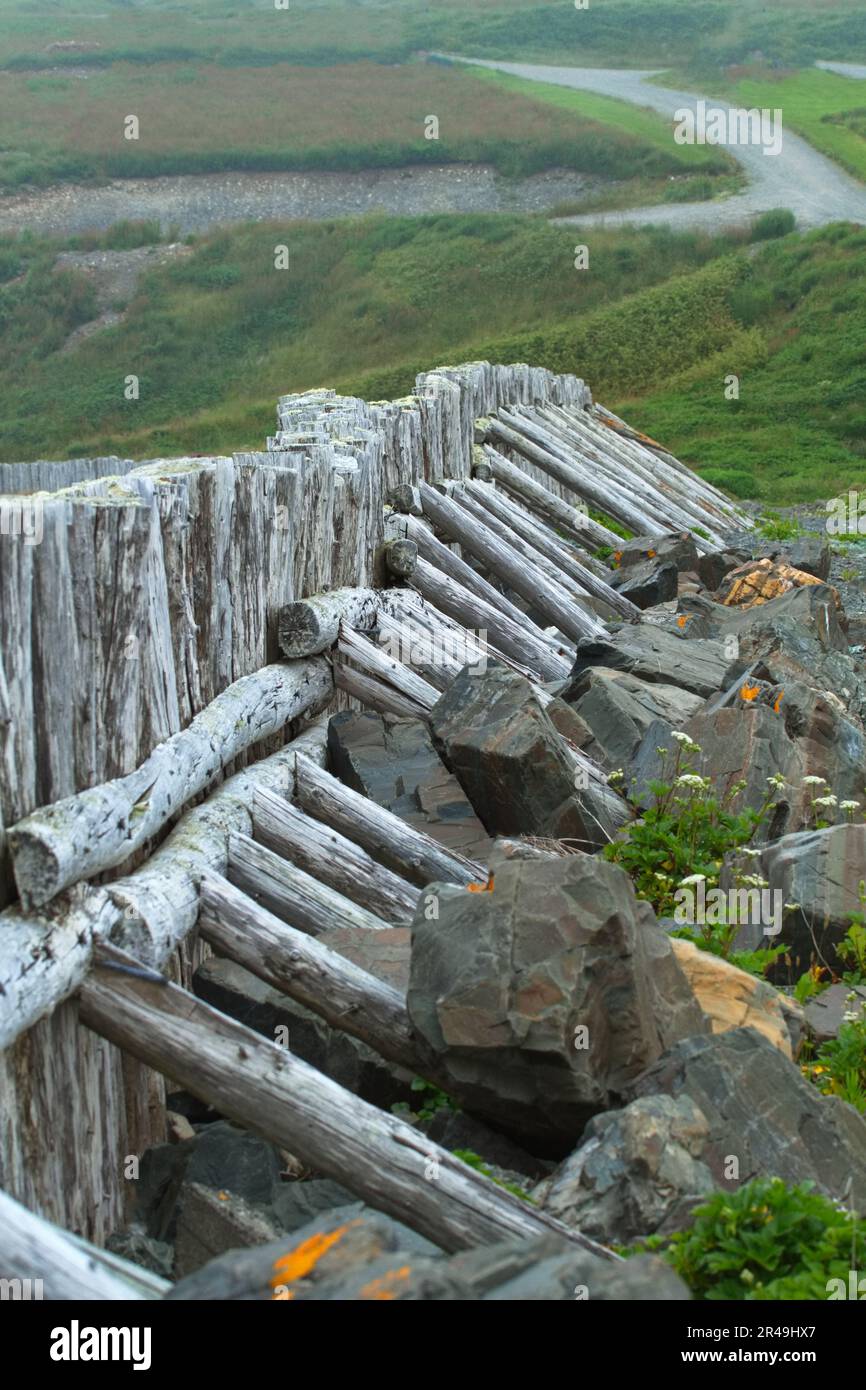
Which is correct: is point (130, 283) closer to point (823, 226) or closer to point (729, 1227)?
point (823, 226)

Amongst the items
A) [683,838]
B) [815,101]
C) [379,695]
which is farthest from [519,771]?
[815,101]

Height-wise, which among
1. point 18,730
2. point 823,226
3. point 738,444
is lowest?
point 738,444

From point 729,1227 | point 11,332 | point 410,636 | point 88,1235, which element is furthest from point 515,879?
point 11,332

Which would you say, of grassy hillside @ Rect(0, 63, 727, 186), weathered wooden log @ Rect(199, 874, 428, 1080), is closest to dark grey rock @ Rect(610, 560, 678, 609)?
weathered wooden log @ Rect(199, 874, 428, 1080)

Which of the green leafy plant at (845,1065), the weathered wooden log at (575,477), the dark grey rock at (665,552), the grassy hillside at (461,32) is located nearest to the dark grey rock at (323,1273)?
the green leafy plant at (845,1065)

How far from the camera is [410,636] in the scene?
751cm

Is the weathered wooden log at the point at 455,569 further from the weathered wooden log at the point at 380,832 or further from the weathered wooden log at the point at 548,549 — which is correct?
the weathered wooden log at the point at 380,832

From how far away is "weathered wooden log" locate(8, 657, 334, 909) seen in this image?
358 centimetres

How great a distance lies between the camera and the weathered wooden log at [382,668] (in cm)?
672

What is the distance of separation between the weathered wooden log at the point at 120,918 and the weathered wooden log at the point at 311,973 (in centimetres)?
10

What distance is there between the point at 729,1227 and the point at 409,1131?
2.72 ft

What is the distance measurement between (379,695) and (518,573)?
134 inches

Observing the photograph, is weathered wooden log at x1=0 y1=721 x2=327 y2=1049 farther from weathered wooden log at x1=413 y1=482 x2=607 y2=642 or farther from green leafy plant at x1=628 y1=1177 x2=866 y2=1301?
weathered wooden log at x1=413 y1=482 x2=607 y2=642

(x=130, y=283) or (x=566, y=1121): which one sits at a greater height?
(x=130, y=283)
